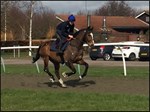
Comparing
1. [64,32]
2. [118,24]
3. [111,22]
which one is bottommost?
[64,32]

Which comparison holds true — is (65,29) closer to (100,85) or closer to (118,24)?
(100,85)

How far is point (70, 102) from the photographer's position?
10195mm

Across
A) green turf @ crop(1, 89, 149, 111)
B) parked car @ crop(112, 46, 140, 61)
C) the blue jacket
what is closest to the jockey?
the blue jacket

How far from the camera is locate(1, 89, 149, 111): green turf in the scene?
30.7ft

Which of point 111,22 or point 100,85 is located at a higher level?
point 111,22

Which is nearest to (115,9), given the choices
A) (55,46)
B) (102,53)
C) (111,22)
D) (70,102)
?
(111,22)

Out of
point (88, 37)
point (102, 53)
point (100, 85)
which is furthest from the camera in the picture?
point (102, 53)

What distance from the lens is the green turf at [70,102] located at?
934 centimetres

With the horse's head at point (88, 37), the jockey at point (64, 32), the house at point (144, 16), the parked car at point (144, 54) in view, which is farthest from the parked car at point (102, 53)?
the house at point (144, 16)

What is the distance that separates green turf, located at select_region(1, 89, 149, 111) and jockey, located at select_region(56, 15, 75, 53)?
3061 mm

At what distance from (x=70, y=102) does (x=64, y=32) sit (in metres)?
4.66

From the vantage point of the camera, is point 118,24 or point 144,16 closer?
point 118,24

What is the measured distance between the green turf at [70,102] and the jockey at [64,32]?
3061 millimetres

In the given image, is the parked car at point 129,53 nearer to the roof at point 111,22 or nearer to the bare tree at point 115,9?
the roof at point 111,22
